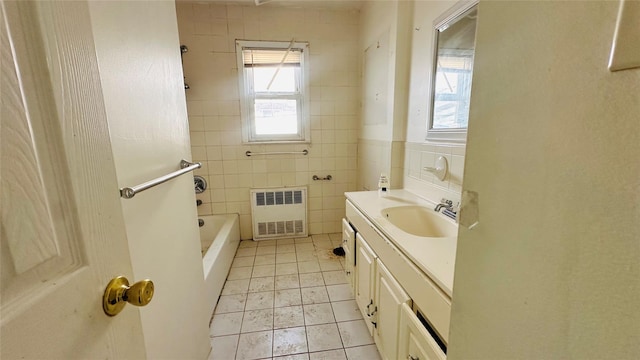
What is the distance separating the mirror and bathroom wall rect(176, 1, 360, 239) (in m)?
1.28

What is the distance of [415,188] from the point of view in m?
1.81

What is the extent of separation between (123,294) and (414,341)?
0.90 meters

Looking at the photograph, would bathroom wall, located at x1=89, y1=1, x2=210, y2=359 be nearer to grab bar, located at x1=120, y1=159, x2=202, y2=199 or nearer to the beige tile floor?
grab bar, located at x1=120, y1=159, x2=202, y2=199

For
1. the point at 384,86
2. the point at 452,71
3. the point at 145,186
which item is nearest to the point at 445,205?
the point at 452,71

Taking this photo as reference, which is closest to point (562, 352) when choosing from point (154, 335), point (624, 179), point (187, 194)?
point (624, 179)

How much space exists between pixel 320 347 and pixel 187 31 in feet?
9.35

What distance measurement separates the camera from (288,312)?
5.82 ft

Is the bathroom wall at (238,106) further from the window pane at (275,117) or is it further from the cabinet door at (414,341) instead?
the cabinet door at (414,341)

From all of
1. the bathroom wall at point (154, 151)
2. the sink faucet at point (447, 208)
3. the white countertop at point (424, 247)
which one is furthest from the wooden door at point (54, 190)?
the sink faucet at point (447, 208)

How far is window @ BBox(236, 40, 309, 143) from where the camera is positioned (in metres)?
2.58

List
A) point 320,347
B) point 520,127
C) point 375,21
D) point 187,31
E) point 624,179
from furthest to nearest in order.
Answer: point 187,31 → point 375,21 → point 320,347 → point 520,127 → point 624,179

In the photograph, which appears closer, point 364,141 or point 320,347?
point 320,347

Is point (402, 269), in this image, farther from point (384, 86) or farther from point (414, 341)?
point (384, 86)

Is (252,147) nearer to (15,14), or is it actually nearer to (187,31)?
(187,31)
